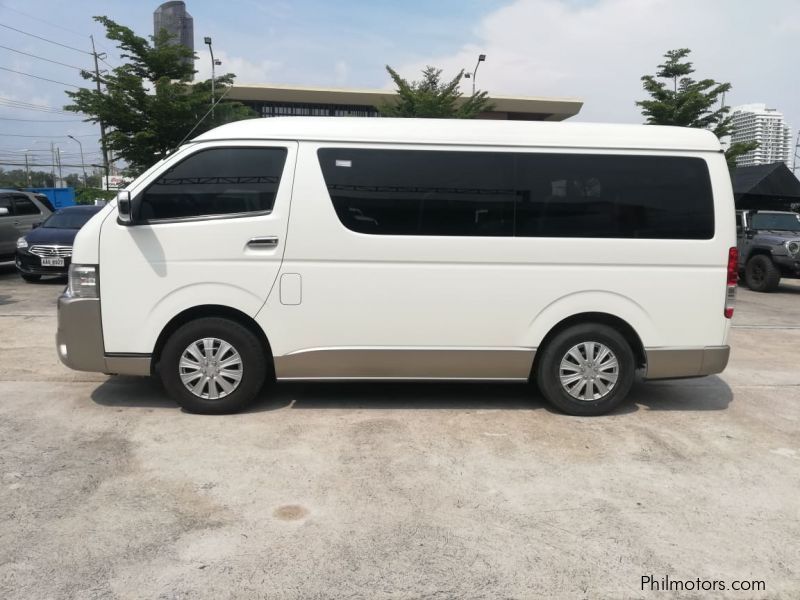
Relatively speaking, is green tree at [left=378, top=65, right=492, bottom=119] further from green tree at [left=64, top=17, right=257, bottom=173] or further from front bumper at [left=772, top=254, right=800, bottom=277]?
front bumper at [left=772, top=254, right=800, bottom=277]

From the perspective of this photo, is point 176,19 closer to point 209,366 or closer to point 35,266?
point 35,266

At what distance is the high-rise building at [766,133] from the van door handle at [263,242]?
26532 mm

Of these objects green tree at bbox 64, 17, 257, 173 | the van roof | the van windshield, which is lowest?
the van windshield

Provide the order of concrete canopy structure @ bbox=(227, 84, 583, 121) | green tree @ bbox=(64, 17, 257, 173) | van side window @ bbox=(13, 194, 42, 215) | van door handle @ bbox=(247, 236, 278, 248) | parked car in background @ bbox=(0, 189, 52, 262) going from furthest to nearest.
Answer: concrete canopy structure @ bbox=(227, 84, 583, 121)
green tree @ bbox=(64, 17, 257, 173)
van side window @ bbox=(13, 194, 42, 215)
parked car in background @ bbox=(0, 189, 52, 262)
van door handle @ bbox=(247, 236, 278, 248)

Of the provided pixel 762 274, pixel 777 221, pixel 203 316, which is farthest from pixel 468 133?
pixel 777 221

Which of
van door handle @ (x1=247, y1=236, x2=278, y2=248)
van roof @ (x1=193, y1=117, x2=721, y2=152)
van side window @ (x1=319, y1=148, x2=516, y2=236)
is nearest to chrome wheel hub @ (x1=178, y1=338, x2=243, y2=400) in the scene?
van door handle @ (x1=247, y1=236, x2=278, y2=248)

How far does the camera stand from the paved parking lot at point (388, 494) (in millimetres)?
2986

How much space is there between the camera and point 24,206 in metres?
14.7

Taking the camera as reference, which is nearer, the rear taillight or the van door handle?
the van door handle

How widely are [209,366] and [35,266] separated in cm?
917

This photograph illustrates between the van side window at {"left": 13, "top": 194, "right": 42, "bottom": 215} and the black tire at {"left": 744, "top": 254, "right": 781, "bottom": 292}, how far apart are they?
1667cm

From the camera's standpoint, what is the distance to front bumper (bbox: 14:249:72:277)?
12055 millimetres

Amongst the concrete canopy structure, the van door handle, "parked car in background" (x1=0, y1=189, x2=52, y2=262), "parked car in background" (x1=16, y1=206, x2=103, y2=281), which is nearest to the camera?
the van door handle

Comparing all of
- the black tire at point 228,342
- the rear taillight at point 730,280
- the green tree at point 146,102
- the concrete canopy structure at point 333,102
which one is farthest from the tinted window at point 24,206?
the concrete canopy structure at point 333,102
